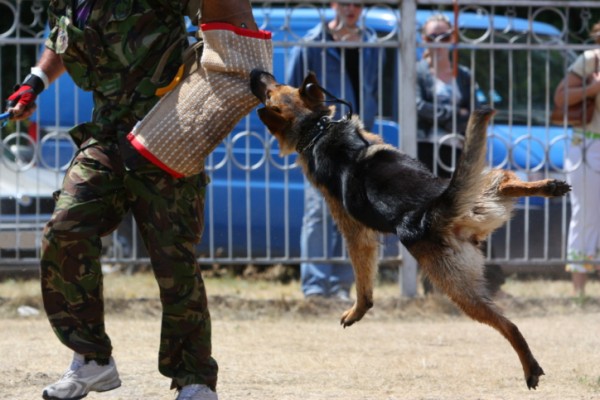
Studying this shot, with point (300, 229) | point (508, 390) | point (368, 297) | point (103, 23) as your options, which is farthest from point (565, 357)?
point (103, 23)

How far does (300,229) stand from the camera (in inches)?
332

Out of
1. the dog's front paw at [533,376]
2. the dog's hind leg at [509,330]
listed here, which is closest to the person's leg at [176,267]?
the dog's hind leg at [509,330]

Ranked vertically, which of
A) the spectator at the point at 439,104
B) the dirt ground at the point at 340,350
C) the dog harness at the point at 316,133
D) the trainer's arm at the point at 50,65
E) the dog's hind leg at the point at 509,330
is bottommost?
the dirt ground at the point at 340,350

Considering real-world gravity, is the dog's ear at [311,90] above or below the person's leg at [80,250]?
above

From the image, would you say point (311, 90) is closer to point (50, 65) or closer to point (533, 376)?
point (50, 65)

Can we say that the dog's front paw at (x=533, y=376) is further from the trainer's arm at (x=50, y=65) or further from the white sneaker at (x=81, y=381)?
the trainer's arm at (x=50, y=65)

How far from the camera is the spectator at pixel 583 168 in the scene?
25.9 feet

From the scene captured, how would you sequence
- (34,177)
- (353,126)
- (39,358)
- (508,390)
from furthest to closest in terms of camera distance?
1. (34,177)
2. (39,358)
3. (508,390)
4. (353,126)

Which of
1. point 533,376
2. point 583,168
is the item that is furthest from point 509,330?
point 583,168

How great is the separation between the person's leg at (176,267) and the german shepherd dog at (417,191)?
1.71 ft

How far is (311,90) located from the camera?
4512mm

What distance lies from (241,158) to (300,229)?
825mm

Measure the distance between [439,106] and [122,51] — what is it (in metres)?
4.31

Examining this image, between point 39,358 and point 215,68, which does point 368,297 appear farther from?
point 39,358
